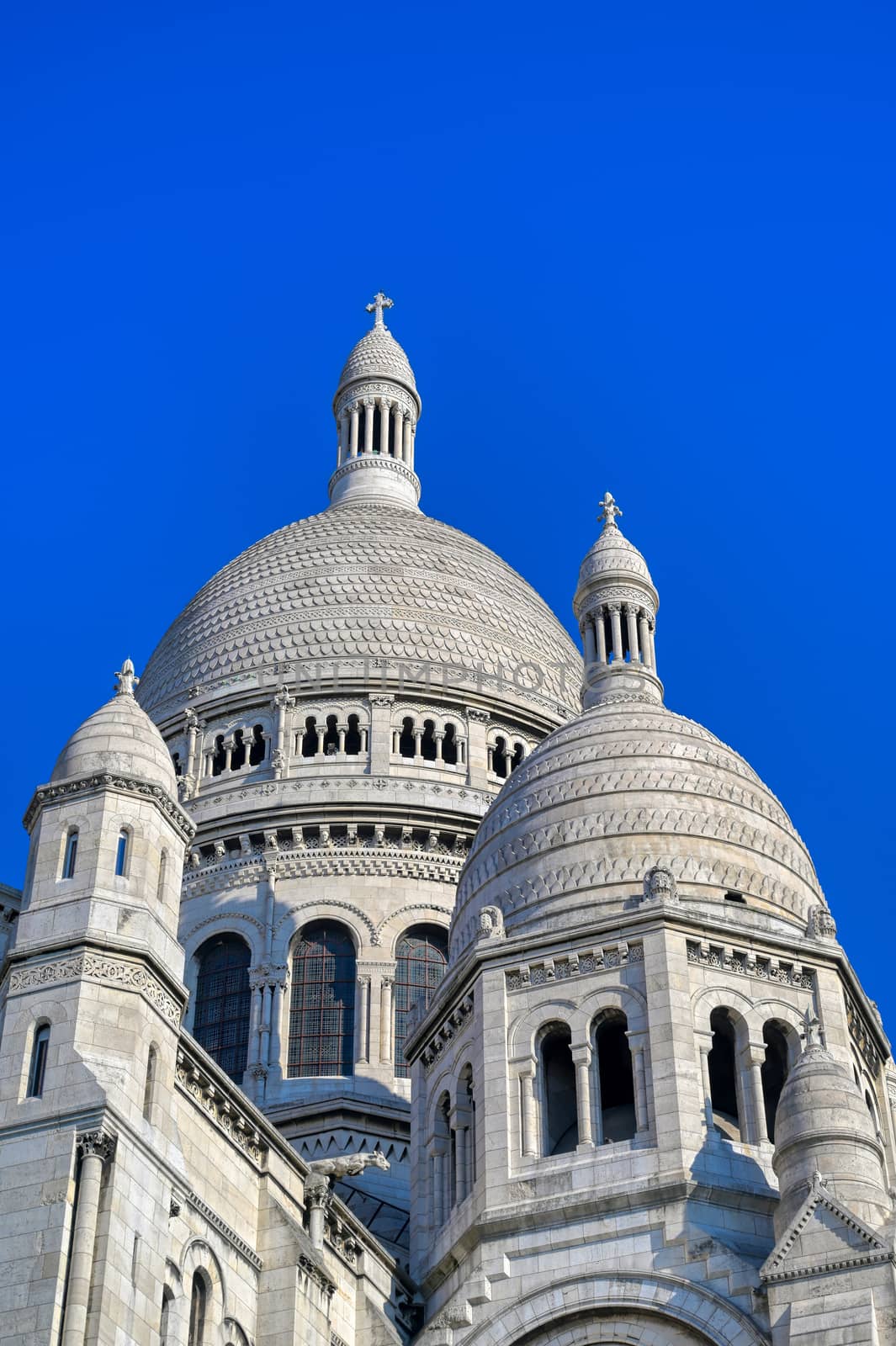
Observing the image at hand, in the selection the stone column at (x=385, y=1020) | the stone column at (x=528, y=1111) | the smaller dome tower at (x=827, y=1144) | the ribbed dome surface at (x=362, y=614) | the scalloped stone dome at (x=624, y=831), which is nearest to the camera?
the smaller dome tower at (x=827, y=1144)

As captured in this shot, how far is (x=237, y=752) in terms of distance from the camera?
54656mm

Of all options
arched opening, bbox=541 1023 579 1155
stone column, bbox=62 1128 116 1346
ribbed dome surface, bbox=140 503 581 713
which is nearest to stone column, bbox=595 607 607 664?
ribbed dome surface, bbox=140 503 581 713

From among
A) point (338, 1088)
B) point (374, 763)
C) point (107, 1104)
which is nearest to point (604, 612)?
point (374, 763)

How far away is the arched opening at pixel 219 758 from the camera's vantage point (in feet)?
178

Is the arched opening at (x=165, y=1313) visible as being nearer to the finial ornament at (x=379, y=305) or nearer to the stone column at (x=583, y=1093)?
the stone column at (x=583, y=1093)

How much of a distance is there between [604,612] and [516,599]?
36.9 ft

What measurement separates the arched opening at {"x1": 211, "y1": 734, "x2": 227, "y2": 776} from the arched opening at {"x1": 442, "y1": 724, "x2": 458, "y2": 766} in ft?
16.3

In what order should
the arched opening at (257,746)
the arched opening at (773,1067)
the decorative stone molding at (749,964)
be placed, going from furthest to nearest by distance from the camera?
1. the arched opening at (257,746)
2. the arched opening at (773,1067)
3. the decorative stone molding at (749,964)

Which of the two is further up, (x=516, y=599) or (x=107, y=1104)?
(x=516, y=599)

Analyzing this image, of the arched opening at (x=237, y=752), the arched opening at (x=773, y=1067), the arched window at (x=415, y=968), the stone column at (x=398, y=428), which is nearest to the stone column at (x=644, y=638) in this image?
the arched window at (x=415, y=968)

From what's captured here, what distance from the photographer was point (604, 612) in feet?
163

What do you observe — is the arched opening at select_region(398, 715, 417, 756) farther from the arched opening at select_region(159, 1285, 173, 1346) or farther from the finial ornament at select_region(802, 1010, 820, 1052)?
the arched opening at select_region(159, 1285, 173, 1346)

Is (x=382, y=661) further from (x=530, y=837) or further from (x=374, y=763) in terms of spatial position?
(x=530, y=837)

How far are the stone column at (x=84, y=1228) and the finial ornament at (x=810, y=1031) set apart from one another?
38.5 ft
